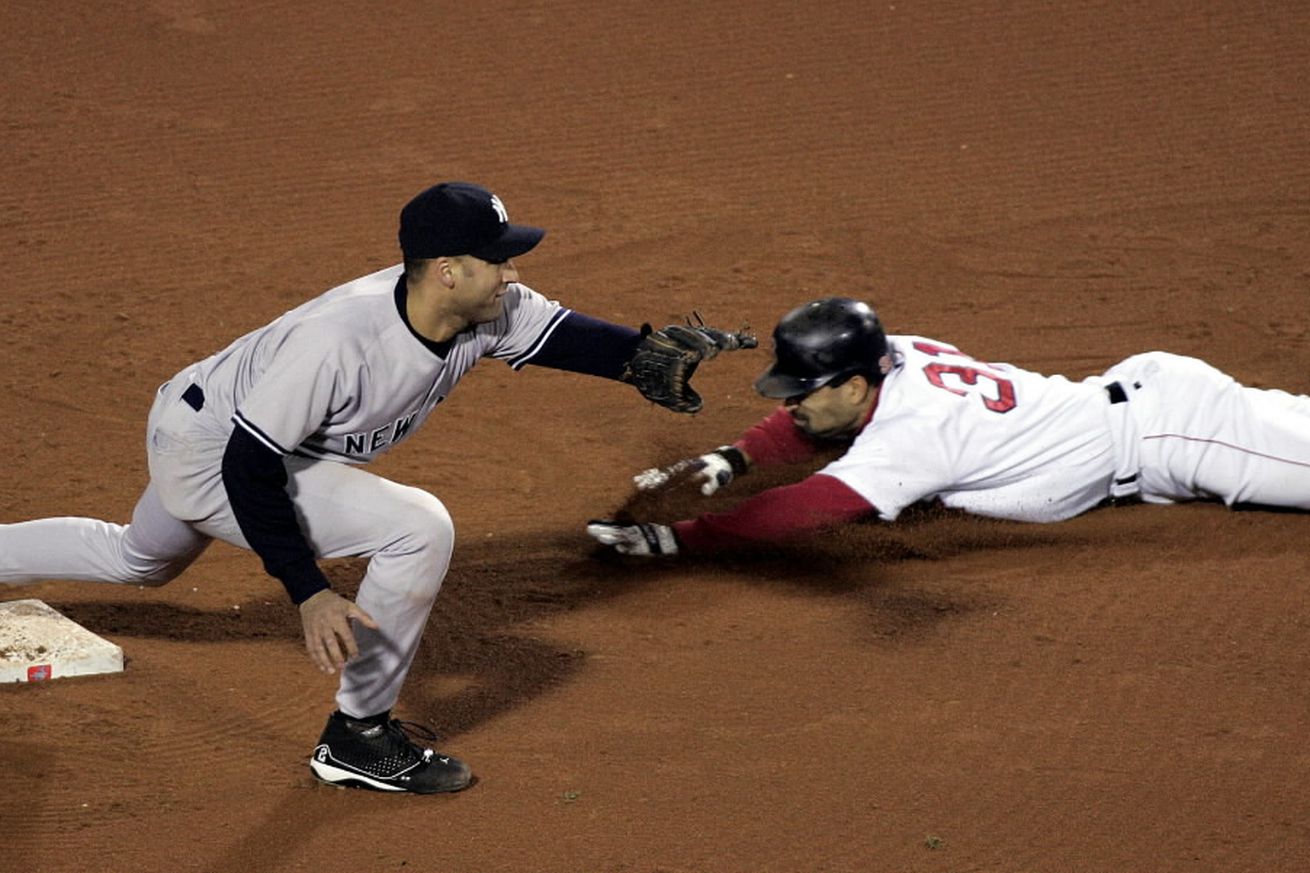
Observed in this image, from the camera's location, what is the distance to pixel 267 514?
4.02 meters

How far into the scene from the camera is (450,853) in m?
4.02

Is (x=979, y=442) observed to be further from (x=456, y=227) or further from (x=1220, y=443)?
(x=456, y=227)

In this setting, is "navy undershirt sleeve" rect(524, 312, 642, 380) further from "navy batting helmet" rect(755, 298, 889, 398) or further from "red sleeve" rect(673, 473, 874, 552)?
"red sleeve" rect(673, 473, 874, 552)

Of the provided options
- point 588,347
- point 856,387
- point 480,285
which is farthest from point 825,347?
point 480,285

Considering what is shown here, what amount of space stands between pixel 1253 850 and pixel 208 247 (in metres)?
5.66

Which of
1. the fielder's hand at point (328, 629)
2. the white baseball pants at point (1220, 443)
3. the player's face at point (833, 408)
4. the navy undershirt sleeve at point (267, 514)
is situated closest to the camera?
the fielder's hand at point (328, 629)

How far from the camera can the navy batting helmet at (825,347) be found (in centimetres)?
520

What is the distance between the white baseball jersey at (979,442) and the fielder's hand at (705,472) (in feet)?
1.37

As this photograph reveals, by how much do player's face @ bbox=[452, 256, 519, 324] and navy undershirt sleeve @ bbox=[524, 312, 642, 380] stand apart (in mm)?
608

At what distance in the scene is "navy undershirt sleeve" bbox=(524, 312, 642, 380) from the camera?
4984 millimetres

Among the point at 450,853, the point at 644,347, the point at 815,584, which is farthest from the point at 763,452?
the point at 450,853

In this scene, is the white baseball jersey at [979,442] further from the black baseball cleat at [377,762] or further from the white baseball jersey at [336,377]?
the black baseball cleat at [377,762]

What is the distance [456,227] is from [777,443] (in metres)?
2.00

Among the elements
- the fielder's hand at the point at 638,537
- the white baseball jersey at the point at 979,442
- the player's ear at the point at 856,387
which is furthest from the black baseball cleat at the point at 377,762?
the player's ear at the point at 856,387
